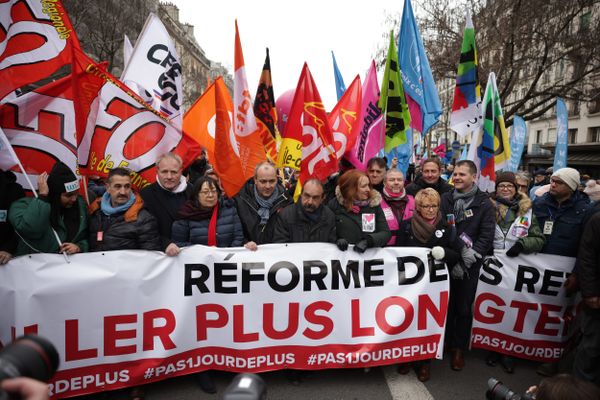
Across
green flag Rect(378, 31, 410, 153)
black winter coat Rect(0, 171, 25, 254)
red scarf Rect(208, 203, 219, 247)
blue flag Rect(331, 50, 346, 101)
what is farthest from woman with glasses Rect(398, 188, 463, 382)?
blue flag Rect(331, 50, 346, 101)

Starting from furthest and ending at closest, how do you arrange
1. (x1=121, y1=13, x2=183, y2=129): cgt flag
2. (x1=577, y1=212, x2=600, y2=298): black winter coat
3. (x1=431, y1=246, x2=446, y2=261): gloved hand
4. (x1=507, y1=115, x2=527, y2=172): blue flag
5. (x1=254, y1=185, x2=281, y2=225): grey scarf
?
(x1=507, y1=115, x2=527, y2=172): blue flag, (x1=121, y1=13, x2=183, y2=129): cgt flag, (x1=254, y1=185, x2=281, y2=225): grey scarf, (x1=431, y1=246, x2=446, y2=261): gloved hand, (x1=577, y1=212, x2=600, y2=298): black winter coat

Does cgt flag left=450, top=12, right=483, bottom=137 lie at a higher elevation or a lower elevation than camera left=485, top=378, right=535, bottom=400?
higher

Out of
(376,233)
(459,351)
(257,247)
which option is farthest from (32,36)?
(459,351)

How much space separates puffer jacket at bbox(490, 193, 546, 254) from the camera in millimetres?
3611

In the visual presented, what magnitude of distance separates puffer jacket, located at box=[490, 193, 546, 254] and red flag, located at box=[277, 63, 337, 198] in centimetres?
188

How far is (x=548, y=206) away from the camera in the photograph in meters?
3.71

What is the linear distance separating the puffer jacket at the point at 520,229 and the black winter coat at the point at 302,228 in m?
1.70

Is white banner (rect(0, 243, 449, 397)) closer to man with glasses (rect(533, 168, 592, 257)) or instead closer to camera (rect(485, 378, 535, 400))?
man with glasses (rect(533, 168, 592, 257))

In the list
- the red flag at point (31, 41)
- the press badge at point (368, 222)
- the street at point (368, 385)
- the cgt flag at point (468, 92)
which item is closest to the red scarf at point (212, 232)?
the street at point (368, 385)

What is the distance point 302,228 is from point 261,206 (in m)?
0.50

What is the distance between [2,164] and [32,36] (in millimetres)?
1463

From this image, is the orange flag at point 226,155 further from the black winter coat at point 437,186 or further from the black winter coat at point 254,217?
the black winter coat at point 437,186

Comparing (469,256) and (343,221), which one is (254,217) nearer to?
(343,221)

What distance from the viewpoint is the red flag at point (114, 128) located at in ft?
→ 11.8
